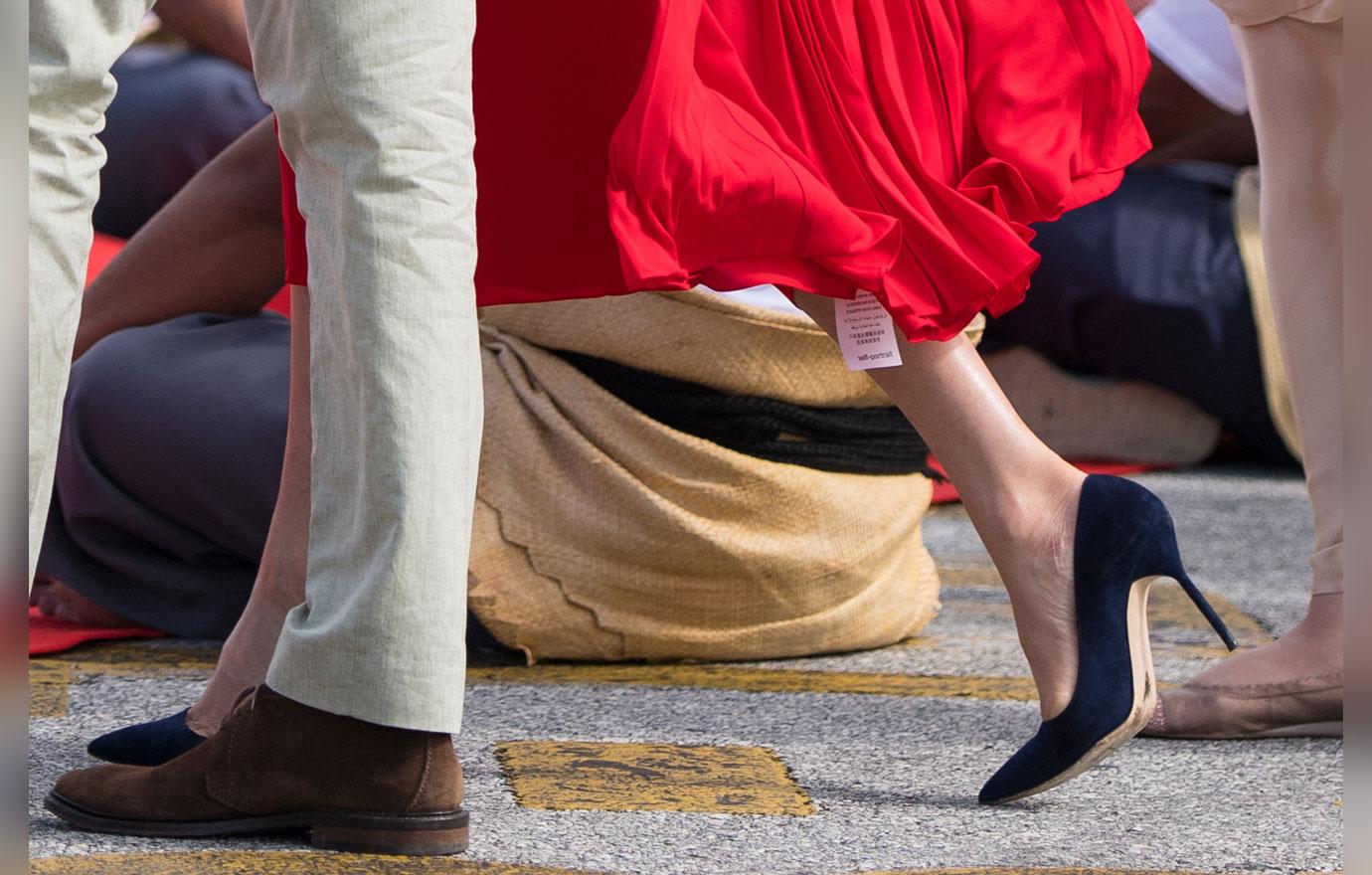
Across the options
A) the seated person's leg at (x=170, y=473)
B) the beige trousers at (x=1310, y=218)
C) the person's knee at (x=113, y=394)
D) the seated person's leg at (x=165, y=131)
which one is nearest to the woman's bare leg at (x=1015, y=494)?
the beige trousers at (x=1310, y=218)

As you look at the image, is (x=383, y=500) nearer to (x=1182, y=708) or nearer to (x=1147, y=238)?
(x=1182, y=708)

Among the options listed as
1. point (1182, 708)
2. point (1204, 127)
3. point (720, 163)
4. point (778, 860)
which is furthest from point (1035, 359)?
point (778, 860)

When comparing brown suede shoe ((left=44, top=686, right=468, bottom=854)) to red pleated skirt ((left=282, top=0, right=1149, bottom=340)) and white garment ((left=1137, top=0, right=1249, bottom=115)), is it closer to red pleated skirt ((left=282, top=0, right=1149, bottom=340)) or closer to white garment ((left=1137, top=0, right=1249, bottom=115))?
red pleated skirt ((left=282, top=0, right=1149, bottom=340))

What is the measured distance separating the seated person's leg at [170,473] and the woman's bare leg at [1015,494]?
1.05 metres

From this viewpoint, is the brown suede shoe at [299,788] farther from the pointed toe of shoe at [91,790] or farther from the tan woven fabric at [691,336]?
the tan woven fabric at [691,336]

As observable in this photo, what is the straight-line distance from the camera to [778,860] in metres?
1.48

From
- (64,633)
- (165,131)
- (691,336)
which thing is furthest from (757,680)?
(165,131)

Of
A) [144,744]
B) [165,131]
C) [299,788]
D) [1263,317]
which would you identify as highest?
[165,131]

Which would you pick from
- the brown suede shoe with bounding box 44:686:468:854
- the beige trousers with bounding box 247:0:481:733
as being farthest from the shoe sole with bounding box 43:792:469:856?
the beige trousers with bounding box 247:0:481:733

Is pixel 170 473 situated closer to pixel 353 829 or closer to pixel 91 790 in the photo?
pixel 91 790

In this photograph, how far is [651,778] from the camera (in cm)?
176

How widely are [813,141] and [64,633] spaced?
1330 millimetres

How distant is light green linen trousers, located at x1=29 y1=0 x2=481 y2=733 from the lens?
1.33 m

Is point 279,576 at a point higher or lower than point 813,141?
lower
